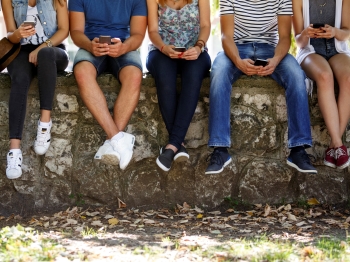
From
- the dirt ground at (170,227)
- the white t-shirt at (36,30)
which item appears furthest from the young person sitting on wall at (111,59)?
the dirt ground at (170,227)

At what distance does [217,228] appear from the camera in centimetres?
380

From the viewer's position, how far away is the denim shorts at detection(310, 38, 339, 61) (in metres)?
4.38

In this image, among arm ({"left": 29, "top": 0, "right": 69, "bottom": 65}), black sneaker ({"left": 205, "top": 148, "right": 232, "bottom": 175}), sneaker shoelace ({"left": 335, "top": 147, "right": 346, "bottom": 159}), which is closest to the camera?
black sneaker ({"left": 205, "top": 148, "right": 232, "bottom": 175})

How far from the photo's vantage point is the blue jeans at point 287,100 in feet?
13.1

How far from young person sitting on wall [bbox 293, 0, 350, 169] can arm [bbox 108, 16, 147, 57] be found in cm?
121

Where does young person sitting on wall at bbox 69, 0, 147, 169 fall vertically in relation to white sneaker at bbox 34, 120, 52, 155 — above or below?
above

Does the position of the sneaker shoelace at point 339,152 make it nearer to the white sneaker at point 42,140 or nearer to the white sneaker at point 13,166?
the white sneaker at point 42,140

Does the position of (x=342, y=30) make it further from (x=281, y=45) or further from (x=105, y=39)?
(x=105, y=39)

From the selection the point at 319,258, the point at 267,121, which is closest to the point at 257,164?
the point at 267,121

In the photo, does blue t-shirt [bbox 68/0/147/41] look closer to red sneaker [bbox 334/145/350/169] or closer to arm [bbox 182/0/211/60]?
arm [bbox 182/0/211/60]

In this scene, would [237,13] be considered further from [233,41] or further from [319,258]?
[319,258]

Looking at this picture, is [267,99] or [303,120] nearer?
[303,120]

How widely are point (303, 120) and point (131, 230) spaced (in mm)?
1423

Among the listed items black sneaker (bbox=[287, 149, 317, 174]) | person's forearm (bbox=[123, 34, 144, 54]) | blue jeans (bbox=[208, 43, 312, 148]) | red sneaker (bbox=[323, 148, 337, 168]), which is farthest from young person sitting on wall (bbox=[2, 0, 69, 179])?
red sneaker (bbox=[323, 148, 337, 168])
